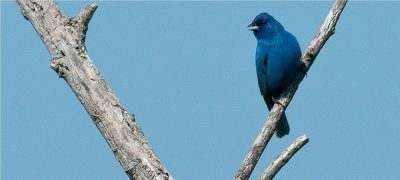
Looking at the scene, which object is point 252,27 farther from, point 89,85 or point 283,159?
point 283,159

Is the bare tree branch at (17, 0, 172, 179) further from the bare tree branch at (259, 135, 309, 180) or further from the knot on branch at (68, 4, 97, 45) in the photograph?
the bare tree branch at (259, 135, 309, 180)

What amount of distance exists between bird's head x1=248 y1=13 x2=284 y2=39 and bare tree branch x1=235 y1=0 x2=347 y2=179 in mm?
938

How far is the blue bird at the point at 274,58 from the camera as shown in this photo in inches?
340

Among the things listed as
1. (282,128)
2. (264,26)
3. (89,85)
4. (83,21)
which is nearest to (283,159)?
(89,85)

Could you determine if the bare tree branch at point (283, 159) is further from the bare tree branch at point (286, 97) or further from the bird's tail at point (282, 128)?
the bird's tail at point (282, 128)

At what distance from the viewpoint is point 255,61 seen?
9086mm

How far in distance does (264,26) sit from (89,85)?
3030 millimetres

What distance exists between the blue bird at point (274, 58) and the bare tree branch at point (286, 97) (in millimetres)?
260

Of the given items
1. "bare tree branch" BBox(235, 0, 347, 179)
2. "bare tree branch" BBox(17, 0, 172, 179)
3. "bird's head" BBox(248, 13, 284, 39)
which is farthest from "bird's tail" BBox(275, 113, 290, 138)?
"bare tree branch" BBox(17, 0, 172, 179)

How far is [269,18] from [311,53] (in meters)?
1.35

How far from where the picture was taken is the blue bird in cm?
862

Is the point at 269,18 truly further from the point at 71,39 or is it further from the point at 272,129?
the point at 71,39

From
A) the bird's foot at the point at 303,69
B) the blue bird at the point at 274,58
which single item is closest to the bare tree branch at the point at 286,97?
the bird's foot at the point at 303,69

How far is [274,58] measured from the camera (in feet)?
29.0
